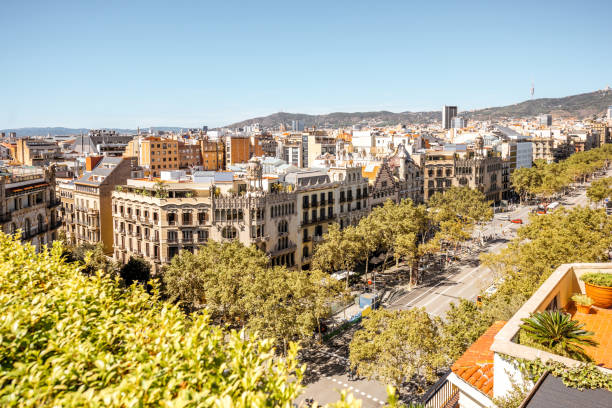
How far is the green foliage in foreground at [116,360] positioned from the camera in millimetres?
11109

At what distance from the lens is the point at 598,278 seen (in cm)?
2334

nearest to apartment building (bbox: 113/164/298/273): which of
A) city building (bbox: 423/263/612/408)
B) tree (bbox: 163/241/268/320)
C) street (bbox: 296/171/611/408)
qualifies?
tree (bbox: 163/241/268/320)

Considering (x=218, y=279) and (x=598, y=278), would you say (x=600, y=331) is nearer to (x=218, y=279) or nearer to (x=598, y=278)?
(x=598, y=278)

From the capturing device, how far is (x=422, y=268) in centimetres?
7912

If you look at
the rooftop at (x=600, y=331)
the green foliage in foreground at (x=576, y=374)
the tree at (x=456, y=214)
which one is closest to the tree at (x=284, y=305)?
the rooftop at (x=600, y=331)

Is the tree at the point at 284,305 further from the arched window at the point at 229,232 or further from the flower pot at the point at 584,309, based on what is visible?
the flower pot at the point at 584,309

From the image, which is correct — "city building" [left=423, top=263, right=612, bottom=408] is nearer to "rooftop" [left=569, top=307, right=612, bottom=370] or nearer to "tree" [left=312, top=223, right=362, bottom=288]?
"rooftop" [left=569, top=307, right=612, bottom=370]

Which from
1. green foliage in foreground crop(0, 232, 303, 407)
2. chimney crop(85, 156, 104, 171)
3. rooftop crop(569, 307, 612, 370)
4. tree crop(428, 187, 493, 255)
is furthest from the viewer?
chimney crop(85, 156, 104, 171)

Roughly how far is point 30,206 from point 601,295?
60.5 metres

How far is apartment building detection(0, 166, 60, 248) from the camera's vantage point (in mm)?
52375

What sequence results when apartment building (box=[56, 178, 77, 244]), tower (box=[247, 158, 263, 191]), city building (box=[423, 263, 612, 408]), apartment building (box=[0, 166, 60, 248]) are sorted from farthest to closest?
apartment building (box=[56, 178, 77, 244]) < tower (box=[247, 158, 263, 191]) < apartment building (box=[0, 166, 60, 248]) < city building (box=[423, 263, 612, 408])

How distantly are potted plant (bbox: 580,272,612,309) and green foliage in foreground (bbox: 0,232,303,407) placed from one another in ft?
56.2

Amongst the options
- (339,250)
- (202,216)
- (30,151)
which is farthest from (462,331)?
(30,151)

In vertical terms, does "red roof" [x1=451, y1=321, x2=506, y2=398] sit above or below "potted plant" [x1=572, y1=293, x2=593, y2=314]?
below
